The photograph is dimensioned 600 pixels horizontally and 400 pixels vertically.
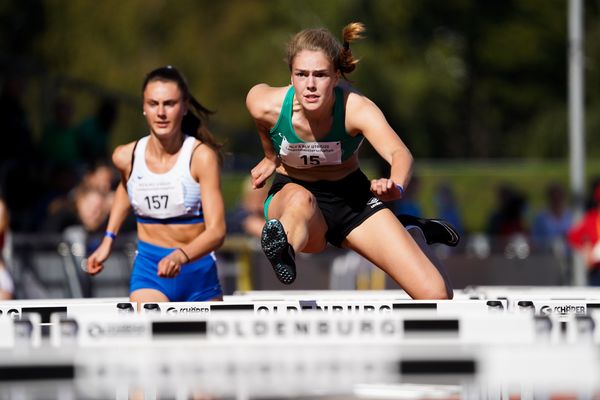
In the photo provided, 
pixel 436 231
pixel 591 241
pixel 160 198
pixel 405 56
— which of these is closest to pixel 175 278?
pixel 160 198

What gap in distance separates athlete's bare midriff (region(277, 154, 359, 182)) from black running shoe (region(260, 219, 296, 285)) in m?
0.81

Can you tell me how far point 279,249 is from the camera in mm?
6555

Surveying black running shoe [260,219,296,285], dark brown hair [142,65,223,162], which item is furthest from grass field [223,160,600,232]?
black running shoe [260,219,296,285]

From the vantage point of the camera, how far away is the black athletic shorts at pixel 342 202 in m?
7.23

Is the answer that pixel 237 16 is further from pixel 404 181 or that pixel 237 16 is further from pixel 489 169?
pixel 404 181

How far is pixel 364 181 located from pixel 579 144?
1434cm

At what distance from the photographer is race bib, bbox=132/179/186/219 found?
7.79 meters

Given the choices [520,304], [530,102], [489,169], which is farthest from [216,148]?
[530,102]

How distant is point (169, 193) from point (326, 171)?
1073mm

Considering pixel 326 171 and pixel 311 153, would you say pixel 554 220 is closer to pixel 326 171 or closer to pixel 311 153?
pixel 326 171

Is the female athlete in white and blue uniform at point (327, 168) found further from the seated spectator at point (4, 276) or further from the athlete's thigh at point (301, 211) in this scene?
the seated spectator at point (4, 276)

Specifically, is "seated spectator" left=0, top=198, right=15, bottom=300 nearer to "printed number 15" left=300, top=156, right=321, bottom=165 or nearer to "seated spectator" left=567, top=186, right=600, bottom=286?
"printed number 15" left=300, top=156, right=321, bottom=165

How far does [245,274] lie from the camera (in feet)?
50.5

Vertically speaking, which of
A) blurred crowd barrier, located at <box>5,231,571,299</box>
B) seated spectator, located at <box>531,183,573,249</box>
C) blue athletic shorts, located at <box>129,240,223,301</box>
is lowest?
blue athletic shorts, located at <box>129,240,223,301</box>
